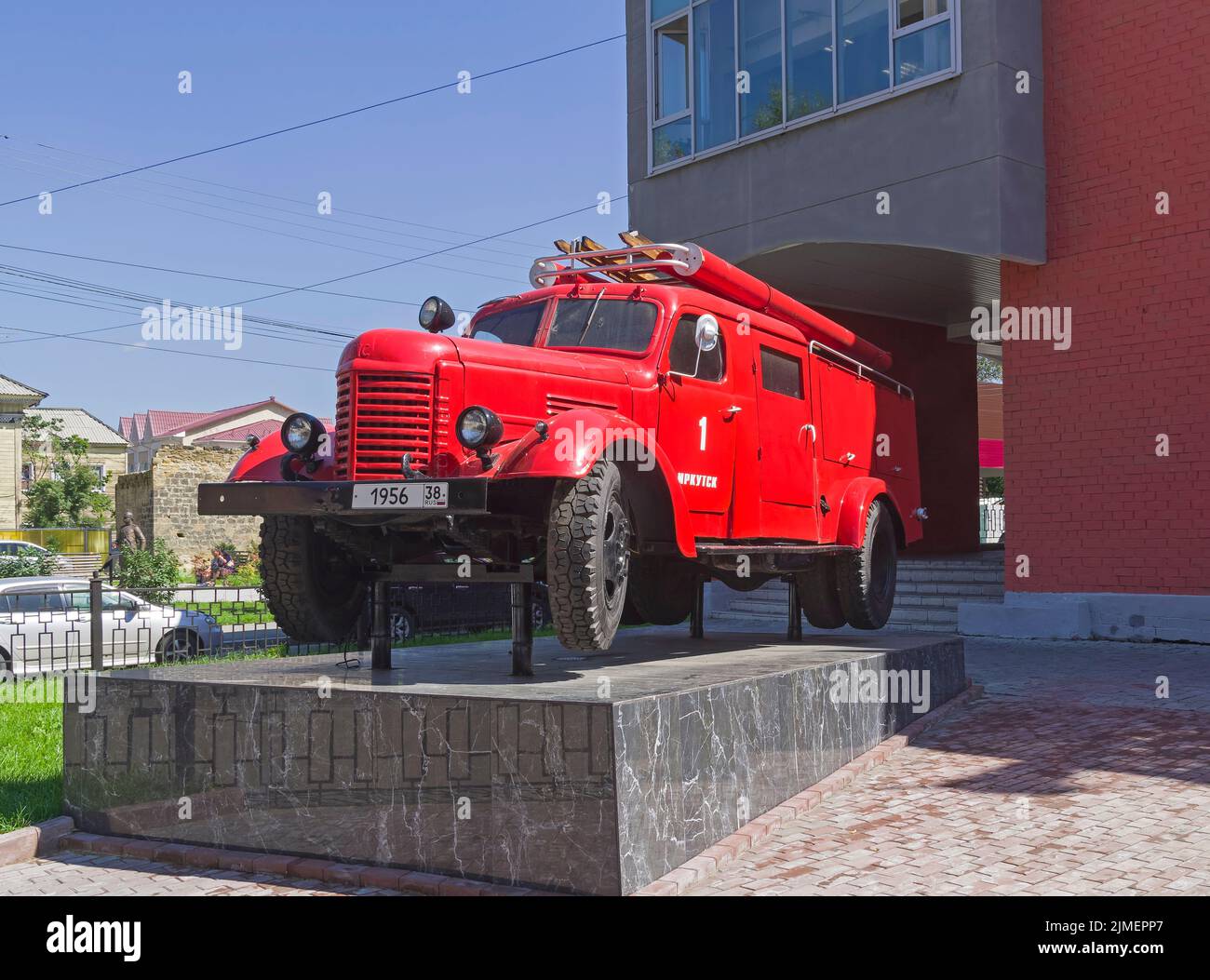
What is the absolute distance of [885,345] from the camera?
20.3 meters

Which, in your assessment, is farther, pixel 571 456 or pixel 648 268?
pixel 648 268

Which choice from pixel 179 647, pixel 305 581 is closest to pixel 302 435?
pixel 305 581

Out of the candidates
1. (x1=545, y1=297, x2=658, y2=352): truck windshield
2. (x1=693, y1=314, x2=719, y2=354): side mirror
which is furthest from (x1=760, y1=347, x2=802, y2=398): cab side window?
(x1=545, y1=297, x2=658, y2=352): truck windshield

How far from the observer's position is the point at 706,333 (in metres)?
7.25

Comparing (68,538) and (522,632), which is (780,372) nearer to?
(522,632)

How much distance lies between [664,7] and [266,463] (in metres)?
13.7

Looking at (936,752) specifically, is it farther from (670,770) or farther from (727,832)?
(670,770)

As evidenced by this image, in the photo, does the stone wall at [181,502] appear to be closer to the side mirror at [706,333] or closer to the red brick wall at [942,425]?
the red brick wall at [942,425]

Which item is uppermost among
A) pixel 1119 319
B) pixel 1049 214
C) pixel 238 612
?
pixel 1049 214

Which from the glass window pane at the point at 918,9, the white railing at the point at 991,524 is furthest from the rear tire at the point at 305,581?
the white railing at the point at 991,524

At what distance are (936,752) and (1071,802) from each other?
1.62m

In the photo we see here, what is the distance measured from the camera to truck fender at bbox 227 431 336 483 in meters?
6.51

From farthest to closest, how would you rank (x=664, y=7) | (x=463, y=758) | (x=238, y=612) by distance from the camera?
(x=664, y=7), (x=238, y=612), (x=463, y=758)
